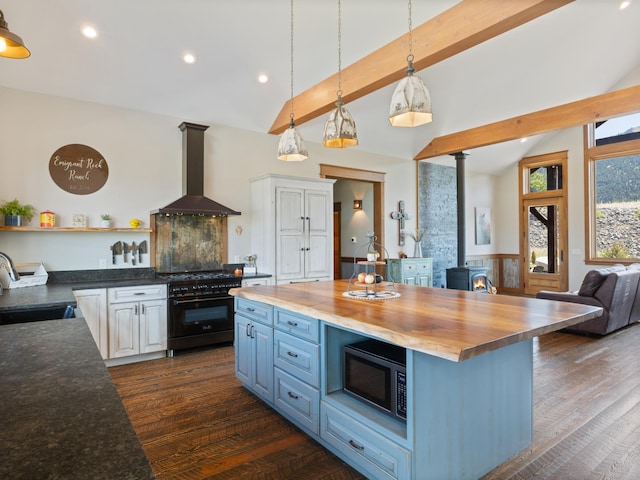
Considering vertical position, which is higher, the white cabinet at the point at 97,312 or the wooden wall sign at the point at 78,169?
the wooden wall sign at the point at 78,169

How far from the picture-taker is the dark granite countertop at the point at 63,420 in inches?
A: 28.0

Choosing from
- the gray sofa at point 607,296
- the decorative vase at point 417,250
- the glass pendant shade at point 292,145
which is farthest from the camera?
the decorative vase at point 417,250

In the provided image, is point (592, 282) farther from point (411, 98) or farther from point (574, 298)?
point (411, 98)

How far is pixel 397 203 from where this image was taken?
7.51m

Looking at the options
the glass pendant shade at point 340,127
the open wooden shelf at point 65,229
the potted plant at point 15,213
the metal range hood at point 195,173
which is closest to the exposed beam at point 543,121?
the metal range hood at point 195,173

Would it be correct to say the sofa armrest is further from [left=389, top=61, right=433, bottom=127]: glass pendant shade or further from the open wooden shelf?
the open wooden shelf

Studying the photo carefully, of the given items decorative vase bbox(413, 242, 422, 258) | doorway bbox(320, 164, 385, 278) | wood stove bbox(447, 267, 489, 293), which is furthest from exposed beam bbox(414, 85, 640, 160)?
wood stove bbox(447, 267, 489, 293)

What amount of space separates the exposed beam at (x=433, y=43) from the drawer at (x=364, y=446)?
310cm

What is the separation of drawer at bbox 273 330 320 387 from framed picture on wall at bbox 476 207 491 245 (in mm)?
7634

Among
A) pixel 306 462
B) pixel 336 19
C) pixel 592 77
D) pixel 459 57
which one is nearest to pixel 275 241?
pixel 336 19

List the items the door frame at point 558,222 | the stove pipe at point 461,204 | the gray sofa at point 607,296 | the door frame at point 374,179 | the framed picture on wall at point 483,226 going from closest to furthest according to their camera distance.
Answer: the gray sofa at point 607,296, the door frame at point 374,179, the stove pipe at point 461,204, the door frame at point 558,222, the framed picture on wall at point 483,226

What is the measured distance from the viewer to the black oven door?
14.4 feet

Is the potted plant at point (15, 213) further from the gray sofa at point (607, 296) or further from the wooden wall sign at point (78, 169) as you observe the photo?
the gray sofa at point (607, 296)

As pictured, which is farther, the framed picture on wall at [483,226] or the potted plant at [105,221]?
the framed picture on wall at [483,226]
